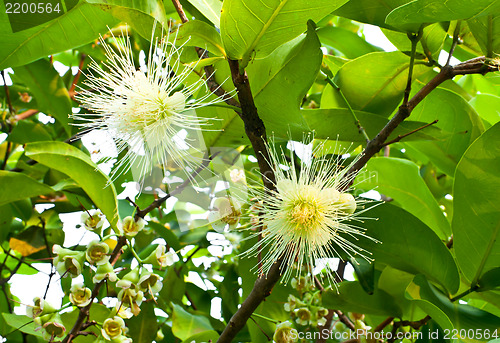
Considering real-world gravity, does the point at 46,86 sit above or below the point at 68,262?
above

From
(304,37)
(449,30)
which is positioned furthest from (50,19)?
(449,30)

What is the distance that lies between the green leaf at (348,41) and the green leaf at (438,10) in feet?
2.12

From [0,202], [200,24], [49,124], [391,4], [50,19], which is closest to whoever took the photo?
[200,24]

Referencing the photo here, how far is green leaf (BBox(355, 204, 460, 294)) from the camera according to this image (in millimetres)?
980

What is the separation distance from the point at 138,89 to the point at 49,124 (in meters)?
0.91

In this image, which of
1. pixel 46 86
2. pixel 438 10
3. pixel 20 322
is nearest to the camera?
pixel 438 10

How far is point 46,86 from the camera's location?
61.6 inches

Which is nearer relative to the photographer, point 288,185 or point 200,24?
point 200,24

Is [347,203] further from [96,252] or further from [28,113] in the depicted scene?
[28,113]

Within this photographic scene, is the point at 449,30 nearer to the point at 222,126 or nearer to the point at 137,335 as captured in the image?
the point at 222,126

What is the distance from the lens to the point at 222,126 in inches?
41.5

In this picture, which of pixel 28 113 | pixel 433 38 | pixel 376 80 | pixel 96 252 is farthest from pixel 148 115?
pixel 28 113

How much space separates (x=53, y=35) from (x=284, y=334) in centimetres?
85

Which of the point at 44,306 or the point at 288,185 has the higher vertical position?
→ the point at 288,185
